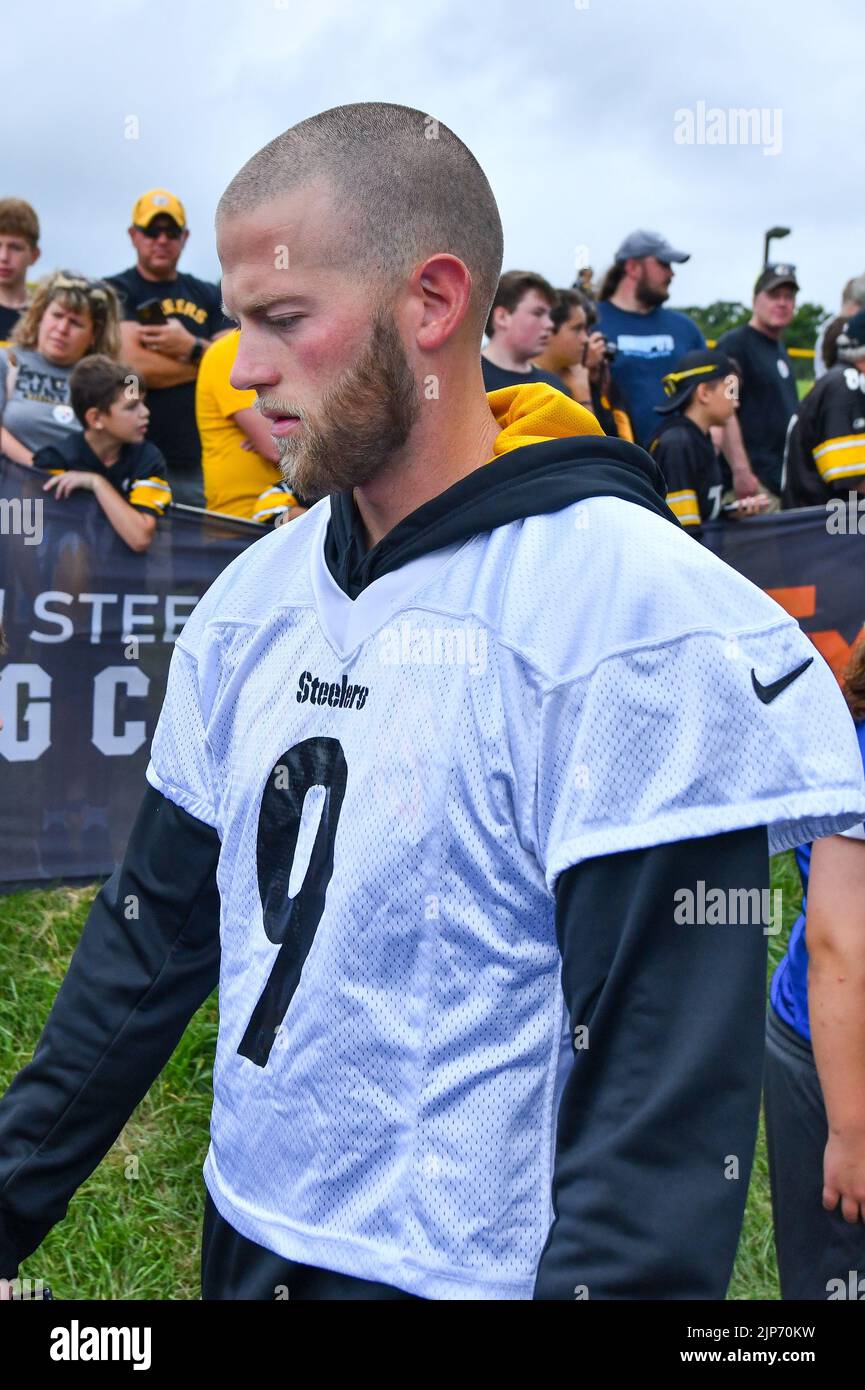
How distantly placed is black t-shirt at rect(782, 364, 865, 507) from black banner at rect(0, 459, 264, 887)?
306 centimetres

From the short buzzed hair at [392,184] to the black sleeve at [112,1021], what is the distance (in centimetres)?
83

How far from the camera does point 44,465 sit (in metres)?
5.46

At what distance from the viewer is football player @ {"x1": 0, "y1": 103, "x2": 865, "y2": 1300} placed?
143cm

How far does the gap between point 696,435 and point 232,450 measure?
212 cm

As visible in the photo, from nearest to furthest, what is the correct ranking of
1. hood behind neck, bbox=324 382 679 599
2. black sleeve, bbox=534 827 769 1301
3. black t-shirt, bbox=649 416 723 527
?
black sleeve, bbox=534 827 769 1301 → hood behind neck, bbox=324 382 679 599 → black t-shirt, bbox=649 416 723 527

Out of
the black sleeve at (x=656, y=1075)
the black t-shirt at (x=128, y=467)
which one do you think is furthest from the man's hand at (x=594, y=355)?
Answer: the black sleeve at (x=656, y=1075)

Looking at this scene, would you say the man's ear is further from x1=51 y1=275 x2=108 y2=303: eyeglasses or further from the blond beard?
the blond beard

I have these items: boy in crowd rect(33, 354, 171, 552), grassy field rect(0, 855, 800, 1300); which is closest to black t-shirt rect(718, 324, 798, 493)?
boy in crowd rect(33, 354, 171, 552)

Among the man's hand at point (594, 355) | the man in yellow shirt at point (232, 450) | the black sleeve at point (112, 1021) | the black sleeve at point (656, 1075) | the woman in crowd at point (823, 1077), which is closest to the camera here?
the black sleeve at point (656, 1075)

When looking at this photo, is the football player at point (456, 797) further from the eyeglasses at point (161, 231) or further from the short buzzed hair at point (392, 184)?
the eyeglasses at point (161, 231)

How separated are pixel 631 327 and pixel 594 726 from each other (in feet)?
21.1

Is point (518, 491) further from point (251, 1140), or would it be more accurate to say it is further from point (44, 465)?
point (44, 465)

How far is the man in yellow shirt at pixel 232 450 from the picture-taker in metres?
5.86
